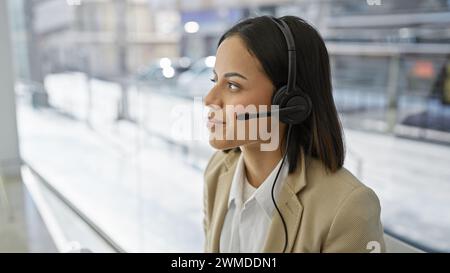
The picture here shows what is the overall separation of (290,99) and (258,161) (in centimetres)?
→ 19

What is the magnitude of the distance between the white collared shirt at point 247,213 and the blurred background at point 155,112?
10.2 inches

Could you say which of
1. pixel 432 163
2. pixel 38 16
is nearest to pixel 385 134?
pixel 432 163

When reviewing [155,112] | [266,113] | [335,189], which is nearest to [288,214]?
[335,189]

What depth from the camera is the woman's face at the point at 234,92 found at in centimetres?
82

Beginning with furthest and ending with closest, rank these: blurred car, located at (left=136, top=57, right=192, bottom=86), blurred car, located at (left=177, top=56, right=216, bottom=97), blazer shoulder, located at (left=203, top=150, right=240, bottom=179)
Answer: blurred car, located at (left=136, top=57, right=192, bottom=86) → blurred car, located at (left=177, top=56, right=216, bottom=97) → blazer shoulder, located at (left=203, top=150, right=240, bottom=179)

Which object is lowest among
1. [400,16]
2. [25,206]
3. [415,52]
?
[25,206]

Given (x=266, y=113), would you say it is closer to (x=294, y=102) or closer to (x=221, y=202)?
(x=294, y=102)

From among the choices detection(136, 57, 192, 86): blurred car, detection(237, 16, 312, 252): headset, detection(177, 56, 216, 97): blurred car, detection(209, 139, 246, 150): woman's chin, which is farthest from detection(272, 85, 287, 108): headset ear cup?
detection(136, 57, 192, 86): blurred car

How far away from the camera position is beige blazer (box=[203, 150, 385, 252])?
0.77m

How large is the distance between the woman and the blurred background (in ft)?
0.53

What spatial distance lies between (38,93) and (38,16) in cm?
103

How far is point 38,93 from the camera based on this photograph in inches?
220

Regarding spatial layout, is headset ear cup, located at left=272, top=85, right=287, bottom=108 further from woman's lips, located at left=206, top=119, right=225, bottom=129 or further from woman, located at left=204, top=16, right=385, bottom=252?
woman's lips, located at left=206, top=119, right=225, bottom=129

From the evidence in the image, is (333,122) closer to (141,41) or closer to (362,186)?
(362,186)
